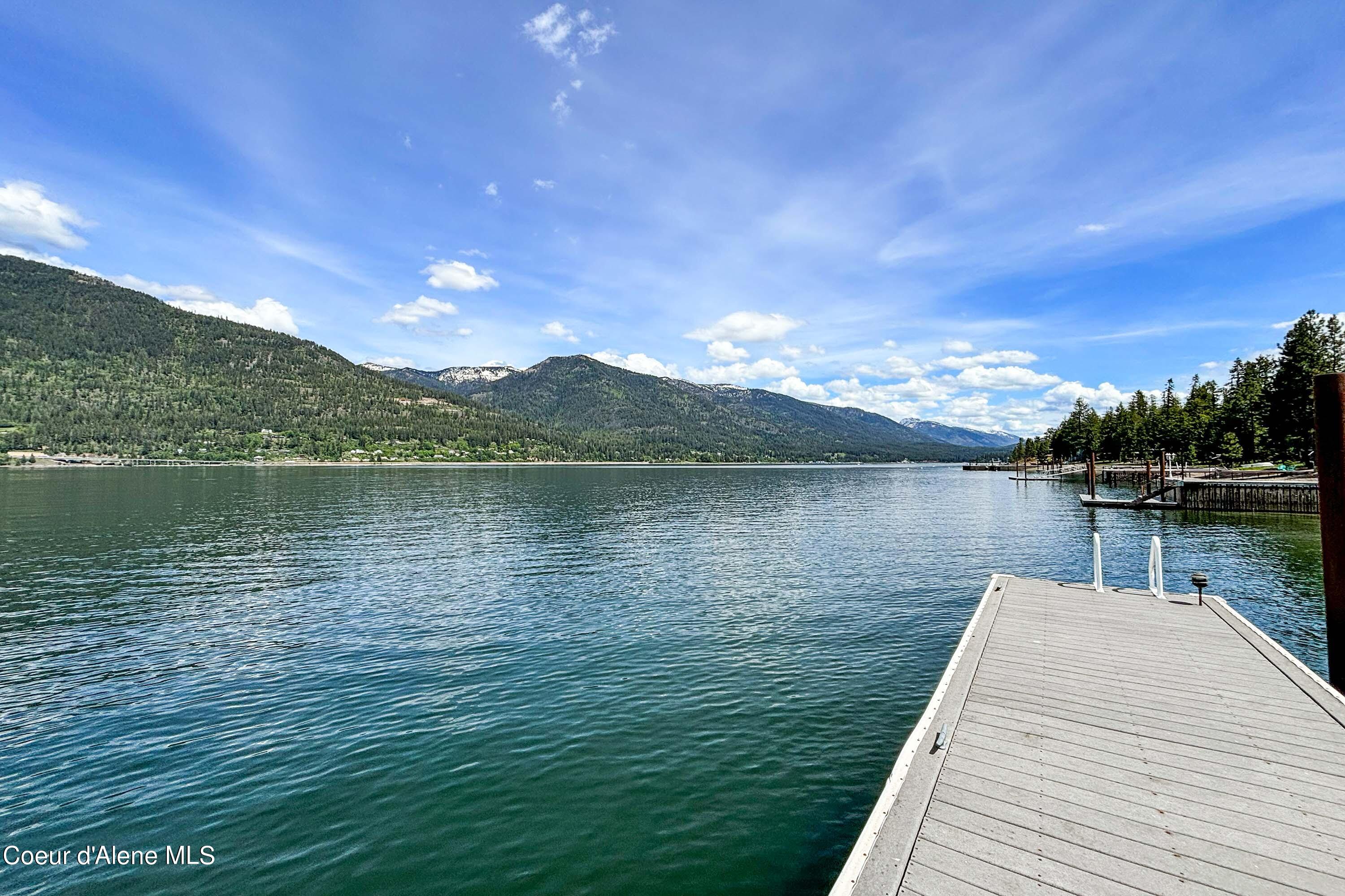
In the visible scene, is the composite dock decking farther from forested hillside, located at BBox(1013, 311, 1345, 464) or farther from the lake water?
forested hillside, located at BBox(1013, 311, 1345, 464)

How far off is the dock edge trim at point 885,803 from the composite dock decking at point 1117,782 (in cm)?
2

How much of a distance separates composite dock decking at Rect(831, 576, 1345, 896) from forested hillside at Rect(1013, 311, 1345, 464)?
72.8m

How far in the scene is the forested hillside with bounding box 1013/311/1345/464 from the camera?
77312 mm

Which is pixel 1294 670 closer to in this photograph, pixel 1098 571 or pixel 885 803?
pixel 1098 571

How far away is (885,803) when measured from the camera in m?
7.30

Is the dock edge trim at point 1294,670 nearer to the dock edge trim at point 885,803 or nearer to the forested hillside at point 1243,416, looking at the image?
the dock edge trim at point 885,803

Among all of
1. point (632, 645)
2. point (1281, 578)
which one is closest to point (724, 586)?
point (632, 645)

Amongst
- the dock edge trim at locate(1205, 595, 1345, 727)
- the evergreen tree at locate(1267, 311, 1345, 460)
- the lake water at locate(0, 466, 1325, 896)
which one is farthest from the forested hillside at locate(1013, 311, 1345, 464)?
the dock edge trim at locate(1205, 595, 1345, 727)

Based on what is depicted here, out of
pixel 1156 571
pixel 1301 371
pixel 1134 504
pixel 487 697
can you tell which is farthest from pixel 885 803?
pixel 1301 371

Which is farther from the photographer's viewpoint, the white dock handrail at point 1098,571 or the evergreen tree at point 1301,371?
the evergreen tree at point 1301,371

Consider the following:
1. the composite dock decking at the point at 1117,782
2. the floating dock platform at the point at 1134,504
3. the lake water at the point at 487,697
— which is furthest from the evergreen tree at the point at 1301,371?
the composite dock decking at the point at 1117,782

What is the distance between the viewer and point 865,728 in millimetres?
13195

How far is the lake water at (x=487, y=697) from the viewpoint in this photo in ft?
30.3

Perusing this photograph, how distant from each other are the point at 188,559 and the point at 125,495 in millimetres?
62041
